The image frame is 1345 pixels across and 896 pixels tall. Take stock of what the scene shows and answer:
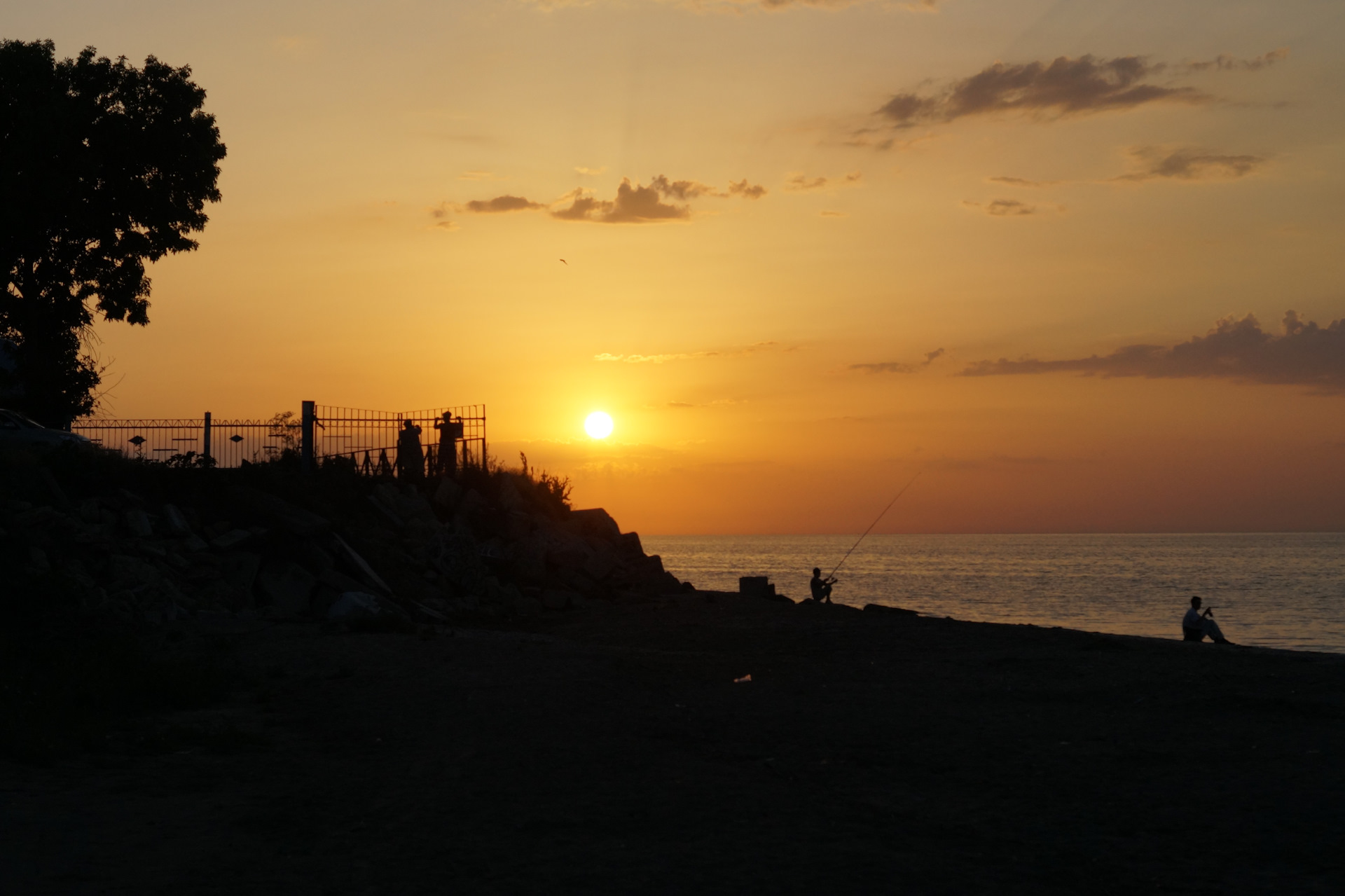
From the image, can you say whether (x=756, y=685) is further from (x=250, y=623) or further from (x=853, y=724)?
(x=250, y=623)

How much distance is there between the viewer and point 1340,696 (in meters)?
11.1

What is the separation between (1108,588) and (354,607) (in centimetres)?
6152

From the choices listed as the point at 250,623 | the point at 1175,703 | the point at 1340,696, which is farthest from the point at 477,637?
the point at 1340,696

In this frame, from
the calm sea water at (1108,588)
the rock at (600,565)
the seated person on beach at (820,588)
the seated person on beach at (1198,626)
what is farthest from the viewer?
the calm sea water at (1108,588)

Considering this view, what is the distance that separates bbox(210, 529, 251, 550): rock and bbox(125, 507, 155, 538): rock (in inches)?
41.9

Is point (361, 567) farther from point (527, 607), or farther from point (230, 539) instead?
point (527, 607)

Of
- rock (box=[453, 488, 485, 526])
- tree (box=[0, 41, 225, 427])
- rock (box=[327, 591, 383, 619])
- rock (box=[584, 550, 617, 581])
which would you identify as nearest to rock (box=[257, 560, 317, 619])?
rock (box=[327, 591, 383, 619])

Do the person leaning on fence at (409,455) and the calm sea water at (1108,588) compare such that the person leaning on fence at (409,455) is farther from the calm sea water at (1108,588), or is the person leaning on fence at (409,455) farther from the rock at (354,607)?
the calm sea water at (1108,588)

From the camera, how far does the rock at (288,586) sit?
1822 centimetres

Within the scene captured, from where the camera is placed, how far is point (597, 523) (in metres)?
28.6

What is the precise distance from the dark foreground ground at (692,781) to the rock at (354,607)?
137 cm

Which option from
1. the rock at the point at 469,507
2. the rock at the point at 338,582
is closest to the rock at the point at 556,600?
the rock at the point at 469,507

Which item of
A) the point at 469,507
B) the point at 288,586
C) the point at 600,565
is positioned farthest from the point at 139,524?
the point at 600,565

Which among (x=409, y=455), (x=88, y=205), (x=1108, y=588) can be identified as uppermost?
(x=88, y=205)
